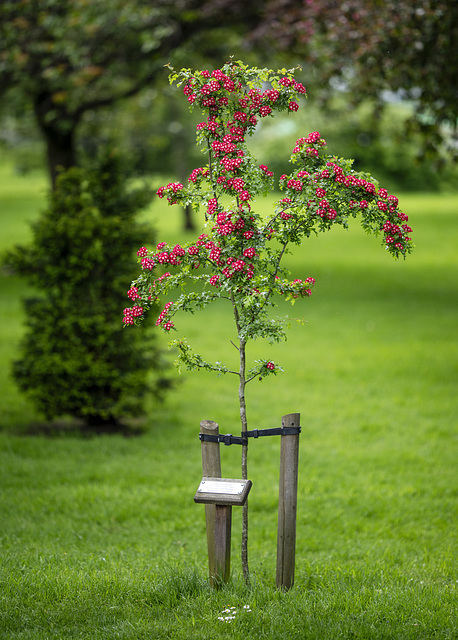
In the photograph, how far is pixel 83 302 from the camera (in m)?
8.46

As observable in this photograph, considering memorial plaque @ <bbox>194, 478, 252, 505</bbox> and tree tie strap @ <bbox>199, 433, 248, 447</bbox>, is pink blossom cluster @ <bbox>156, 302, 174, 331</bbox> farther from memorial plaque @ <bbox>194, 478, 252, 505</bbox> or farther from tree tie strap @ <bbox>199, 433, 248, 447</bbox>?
memorial plaque @ <bbox>194, 478, 252, 505</bbox>

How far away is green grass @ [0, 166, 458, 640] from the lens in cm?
393

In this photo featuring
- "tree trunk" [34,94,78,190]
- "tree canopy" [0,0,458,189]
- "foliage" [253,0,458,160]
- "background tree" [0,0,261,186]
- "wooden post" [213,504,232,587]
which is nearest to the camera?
"wooden post" [213,504,232,587]

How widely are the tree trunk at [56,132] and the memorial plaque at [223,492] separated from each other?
41.0 feet

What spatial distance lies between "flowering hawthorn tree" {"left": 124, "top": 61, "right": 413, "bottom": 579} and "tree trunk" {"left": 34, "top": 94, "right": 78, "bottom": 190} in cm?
1169

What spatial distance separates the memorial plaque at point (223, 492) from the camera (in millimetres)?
3990

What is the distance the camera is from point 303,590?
4301 mm

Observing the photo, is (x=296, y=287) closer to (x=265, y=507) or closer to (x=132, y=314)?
(x=132, y=314)

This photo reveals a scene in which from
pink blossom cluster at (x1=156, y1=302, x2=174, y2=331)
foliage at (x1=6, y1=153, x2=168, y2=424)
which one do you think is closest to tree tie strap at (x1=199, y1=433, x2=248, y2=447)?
pink blossom cluster at (x1=156, y1=302, x2=174, y2=331)

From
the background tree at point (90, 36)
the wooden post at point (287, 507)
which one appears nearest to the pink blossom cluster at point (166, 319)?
the wooden post at point (287, 507)

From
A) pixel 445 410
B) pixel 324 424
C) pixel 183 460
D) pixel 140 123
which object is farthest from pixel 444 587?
pixel 140 123

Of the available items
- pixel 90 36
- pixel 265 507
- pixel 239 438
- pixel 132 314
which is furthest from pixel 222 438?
pixel 90 36

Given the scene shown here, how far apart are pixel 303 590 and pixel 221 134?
9.50ft

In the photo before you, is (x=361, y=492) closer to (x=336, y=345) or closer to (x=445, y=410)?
(x=445, y=410)
